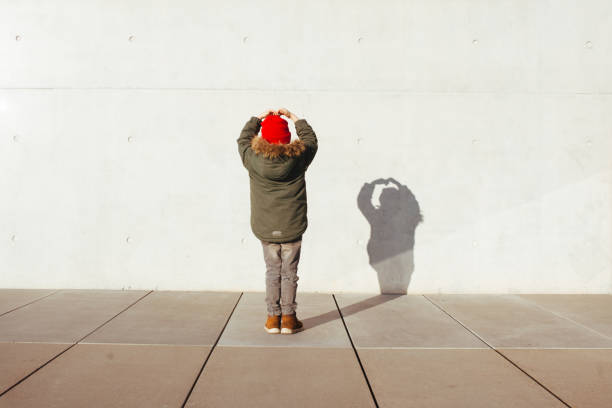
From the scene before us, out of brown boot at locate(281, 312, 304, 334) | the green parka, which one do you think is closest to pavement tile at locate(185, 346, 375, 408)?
brown boot at locate(281, 312, 304, 334)

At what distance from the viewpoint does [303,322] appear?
14.4ft

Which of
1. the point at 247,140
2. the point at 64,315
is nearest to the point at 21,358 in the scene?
the point at 64,315

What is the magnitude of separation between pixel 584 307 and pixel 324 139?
3.40 meters

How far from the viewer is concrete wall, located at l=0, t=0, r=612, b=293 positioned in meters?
5.54

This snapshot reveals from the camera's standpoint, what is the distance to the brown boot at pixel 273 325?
3996mm

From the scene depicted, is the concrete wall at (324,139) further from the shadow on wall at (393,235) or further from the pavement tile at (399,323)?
the pavement tile at (399,323)

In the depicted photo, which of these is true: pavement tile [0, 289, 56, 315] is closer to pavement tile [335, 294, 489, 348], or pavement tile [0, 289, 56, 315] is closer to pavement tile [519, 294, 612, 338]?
pavement tile [335, 294, 489, 348]

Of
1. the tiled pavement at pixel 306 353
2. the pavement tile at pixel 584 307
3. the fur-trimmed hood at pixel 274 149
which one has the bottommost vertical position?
the pavement tile at pixel 584 307

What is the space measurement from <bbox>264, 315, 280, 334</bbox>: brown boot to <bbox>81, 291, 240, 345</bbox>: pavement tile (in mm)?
431

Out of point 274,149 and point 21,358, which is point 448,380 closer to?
point 274,149

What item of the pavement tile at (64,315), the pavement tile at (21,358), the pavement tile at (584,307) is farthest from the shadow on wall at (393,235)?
the pavement tile at (21,358)

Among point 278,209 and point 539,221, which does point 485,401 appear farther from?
point 539,221

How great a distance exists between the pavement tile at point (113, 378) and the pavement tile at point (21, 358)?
0.08 m

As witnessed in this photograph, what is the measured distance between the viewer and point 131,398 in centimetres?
275
